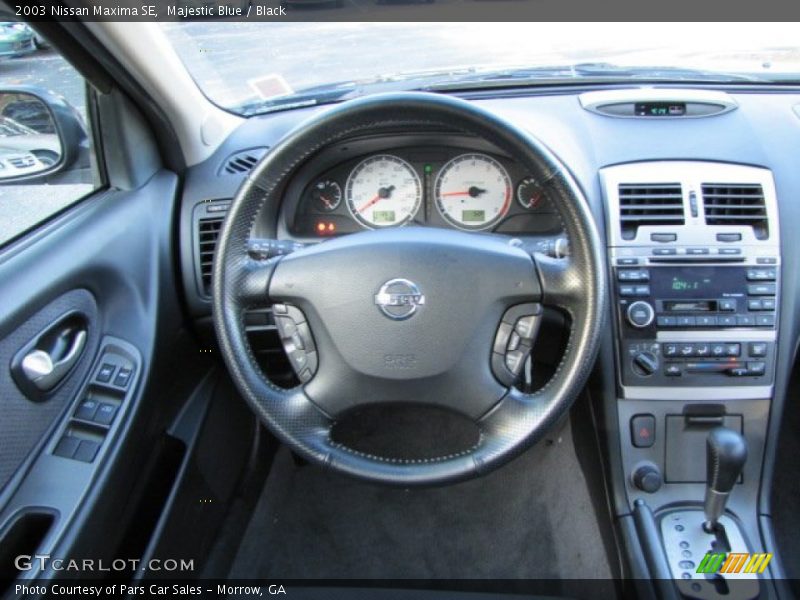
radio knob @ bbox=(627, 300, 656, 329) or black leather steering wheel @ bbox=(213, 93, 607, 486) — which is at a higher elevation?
black leather steering wheel @ bbox=(213, 93, 607, 486)

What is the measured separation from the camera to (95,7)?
1518mm

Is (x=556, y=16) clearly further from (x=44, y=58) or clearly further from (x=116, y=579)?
(x=116, y=579)

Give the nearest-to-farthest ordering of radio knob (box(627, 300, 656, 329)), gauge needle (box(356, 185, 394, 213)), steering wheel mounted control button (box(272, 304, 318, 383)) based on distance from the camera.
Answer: steering wheel mounted control button (box(272, 304, 318, 383)), radio knob (box(627, 300, 656, 329)), gauge needle (box(356, 185, 394, 213))

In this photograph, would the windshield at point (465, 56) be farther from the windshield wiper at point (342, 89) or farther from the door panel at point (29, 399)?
the door panel at point (29, 399)

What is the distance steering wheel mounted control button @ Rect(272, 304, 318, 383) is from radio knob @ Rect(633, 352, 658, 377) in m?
0.86

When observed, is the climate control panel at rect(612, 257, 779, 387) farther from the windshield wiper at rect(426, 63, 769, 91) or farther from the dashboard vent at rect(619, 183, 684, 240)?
the windshield wiper at rect(426, 63, 769, 91)

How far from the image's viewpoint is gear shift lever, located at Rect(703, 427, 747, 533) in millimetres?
1570

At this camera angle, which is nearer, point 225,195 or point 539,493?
point 225,195

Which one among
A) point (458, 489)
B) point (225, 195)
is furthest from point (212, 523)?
point (225, 195)

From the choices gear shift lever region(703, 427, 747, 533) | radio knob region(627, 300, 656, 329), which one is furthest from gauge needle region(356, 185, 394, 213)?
gear shift lever region(703, 427, 747, 533)

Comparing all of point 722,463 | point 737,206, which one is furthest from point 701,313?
point 722,463

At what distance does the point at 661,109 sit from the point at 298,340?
4.05ft

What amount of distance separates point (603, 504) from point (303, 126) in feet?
4.43

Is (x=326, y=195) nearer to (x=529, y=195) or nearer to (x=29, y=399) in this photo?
(x=529, y=195)
